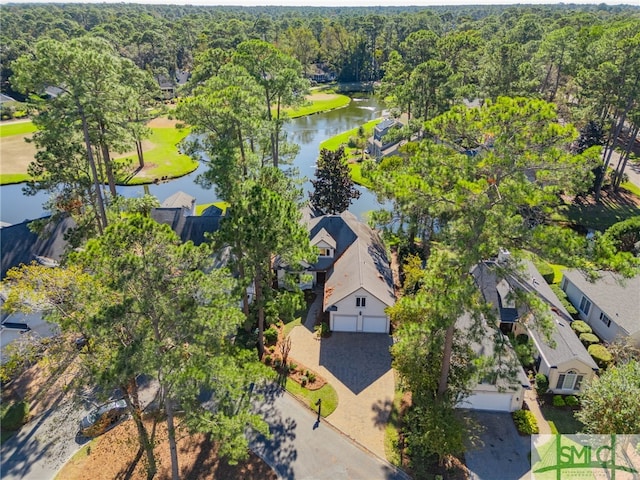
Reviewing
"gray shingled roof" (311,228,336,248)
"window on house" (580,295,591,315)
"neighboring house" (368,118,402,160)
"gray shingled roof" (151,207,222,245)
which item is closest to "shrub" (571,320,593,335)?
"window on house" (580,295,591,315)

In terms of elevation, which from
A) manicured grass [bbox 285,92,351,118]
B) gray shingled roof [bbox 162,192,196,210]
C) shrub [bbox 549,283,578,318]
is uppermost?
gray shingled roof [bbox 162,192,196,210]

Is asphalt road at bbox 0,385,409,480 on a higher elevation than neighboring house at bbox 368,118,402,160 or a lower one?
lower

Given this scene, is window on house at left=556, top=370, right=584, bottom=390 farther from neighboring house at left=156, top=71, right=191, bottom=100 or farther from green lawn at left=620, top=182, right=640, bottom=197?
neighboring house at left=156, top=71, right=191, bottom=100

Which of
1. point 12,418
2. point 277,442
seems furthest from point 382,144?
point 12,418

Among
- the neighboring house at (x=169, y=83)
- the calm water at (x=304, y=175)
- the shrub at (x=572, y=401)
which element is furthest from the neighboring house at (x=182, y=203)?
the neighboring house at (x=169, y=83)

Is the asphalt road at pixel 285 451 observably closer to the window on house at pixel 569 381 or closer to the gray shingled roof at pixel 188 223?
the window on house at pixel 569 381

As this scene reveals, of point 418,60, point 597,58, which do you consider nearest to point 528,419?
point 597,58

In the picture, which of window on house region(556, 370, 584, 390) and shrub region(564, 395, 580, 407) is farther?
window on house region(556, 370, 584, 390)
